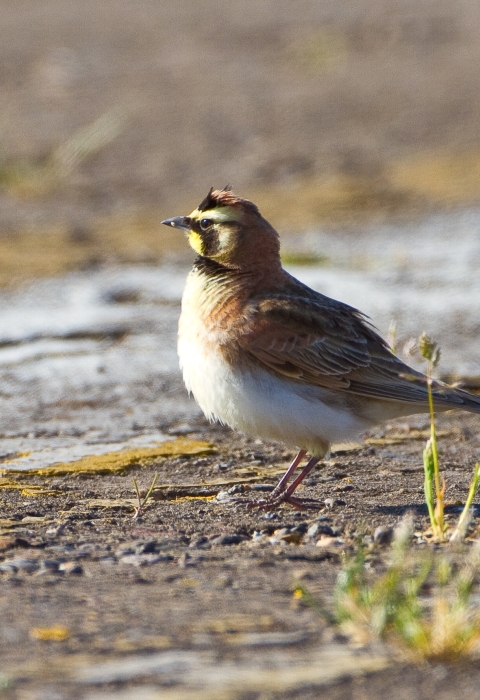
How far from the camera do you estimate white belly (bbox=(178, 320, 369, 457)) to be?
550 cm

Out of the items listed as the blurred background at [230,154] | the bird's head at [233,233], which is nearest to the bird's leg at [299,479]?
the bird's head at [233,233]

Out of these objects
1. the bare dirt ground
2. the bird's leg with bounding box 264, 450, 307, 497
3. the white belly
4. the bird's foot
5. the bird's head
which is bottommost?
the bare dirt ground

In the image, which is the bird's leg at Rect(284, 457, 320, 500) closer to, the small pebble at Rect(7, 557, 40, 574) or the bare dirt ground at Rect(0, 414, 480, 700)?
the bare dirt ground at Rect(0, 414, 480, 700)

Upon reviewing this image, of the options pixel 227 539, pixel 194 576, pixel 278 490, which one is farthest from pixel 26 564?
pixel 278 490

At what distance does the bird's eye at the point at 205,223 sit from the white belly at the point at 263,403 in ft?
2.14

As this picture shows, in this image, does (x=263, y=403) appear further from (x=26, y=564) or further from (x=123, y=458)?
(x=26, y=564)

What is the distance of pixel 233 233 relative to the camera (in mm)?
6062

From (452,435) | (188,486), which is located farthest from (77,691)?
(452,435)

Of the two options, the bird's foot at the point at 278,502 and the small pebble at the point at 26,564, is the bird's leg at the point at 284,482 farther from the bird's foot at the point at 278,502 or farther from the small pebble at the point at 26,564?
the small pebble at the point at 26,564

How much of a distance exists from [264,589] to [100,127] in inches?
418

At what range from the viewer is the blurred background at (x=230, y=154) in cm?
952

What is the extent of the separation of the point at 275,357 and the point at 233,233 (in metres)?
0.78

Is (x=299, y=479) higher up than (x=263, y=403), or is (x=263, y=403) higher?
(x=263, y=403)

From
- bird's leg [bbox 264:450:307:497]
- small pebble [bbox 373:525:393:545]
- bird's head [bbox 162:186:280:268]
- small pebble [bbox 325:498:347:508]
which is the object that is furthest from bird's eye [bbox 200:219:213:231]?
small pebble [bbox 373:525:393:545]
